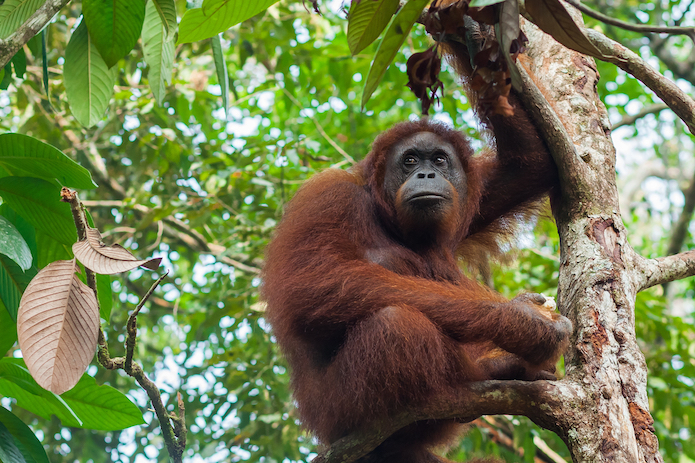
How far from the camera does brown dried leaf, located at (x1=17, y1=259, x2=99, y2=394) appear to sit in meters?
1.45

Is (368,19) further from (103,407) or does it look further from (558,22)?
(103,407)

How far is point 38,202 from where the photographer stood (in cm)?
206

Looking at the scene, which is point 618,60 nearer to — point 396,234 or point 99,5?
point 396,234

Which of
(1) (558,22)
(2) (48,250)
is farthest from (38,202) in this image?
(1) (558,22)

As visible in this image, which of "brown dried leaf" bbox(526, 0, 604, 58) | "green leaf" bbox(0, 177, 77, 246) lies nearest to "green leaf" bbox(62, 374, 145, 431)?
"green leaf" bbox(0, 177, 77, 246)

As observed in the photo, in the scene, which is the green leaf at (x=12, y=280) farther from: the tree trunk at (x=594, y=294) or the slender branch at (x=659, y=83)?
the slender branch at (x=659, y=83)

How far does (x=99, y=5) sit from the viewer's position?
229 centimetres

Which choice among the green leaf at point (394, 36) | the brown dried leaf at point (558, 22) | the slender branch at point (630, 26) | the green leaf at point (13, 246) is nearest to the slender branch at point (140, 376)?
the green leaf at point (13, 246)

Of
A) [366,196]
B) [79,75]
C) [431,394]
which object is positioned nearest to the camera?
[79,75]

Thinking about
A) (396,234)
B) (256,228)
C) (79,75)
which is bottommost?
(396,234)

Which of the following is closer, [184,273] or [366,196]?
[366,196]

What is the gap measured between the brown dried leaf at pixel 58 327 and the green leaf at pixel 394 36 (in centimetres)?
94

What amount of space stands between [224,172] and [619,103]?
7.12m

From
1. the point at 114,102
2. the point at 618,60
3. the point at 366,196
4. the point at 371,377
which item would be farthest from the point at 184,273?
the point at 618,60
